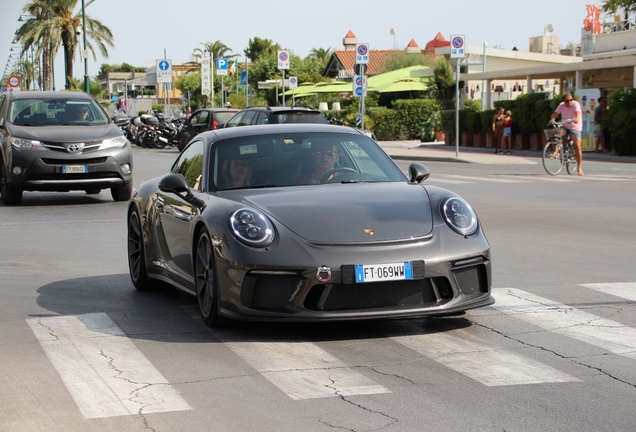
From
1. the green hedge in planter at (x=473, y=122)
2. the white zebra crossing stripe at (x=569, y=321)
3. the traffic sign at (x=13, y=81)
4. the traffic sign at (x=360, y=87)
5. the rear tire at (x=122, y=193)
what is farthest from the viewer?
the traffic sign at (x=13, y=81)

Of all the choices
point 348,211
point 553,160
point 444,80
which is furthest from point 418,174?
point 444,80

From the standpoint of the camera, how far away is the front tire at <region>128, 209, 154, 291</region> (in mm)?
8414

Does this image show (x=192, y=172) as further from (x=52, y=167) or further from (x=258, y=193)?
(x=52, y=167)

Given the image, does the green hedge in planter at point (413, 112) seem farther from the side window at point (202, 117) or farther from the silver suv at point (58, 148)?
the silver suv at point (58, 148)

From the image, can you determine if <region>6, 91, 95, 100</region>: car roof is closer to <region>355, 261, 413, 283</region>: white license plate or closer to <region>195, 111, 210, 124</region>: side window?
<region>355, 261, 413, 283</region>: white license plate

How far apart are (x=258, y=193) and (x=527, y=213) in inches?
325

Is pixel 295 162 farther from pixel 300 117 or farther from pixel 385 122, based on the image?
pixel 385 122

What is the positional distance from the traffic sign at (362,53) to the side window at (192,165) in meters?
26.6

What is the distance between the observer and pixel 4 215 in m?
15.2

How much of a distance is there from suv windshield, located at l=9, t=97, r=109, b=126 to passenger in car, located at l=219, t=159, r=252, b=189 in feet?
32.8

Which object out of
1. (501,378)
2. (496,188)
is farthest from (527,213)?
(501,378)

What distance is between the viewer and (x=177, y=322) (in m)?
7.12

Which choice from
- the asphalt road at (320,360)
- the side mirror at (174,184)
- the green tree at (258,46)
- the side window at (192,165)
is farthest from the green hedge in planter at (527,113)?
the green tree at (258,46)

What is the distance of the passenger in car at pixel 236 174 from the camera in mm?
7398
